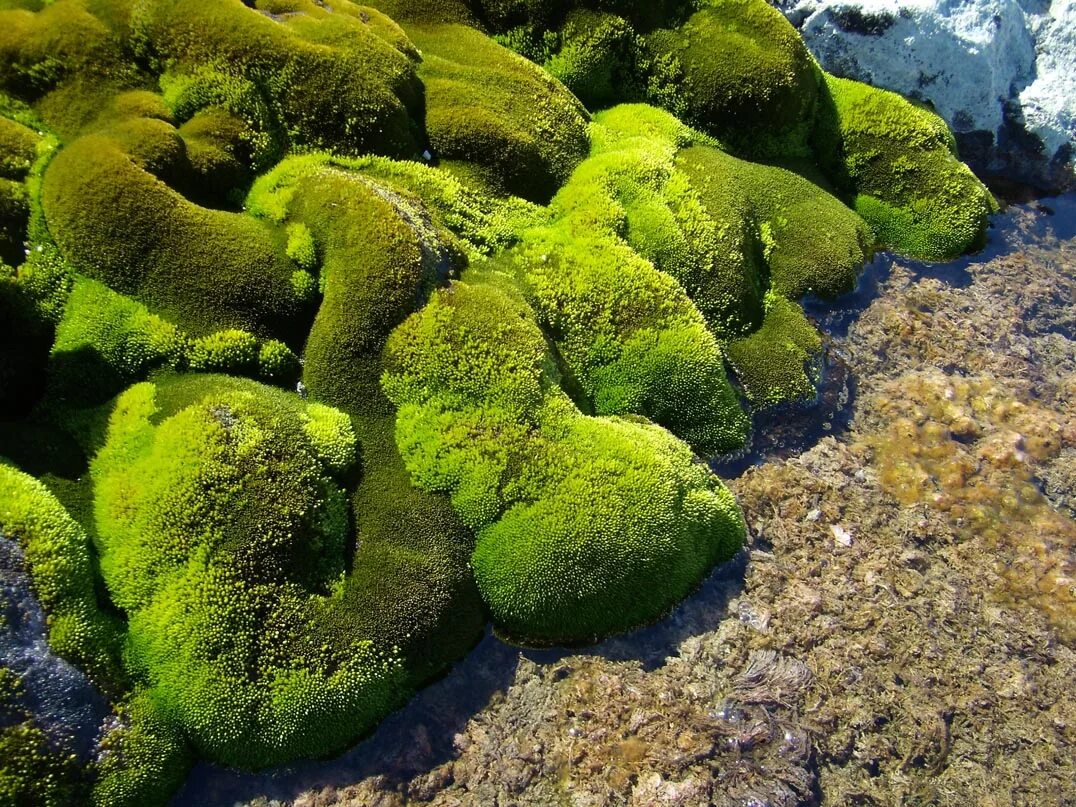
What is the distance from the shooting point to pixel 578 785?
6449 mm

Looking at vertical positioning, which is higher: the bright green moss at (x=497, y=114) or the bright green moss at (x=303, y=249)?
the bright green moss at (x=497, y=114)

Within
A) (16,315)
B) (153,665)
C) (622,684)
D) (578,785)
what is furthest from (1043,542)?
(16,315)

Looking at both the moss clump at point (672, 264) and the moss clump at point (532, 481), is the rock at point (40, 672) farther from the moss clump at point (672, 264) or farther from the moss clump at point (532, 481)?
the moss clump at point (672, 264)

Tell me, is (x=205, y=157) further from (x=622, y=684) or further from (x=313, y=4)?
(x=622, y=684)

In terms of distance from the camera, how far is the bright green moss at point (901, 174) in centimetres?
1062

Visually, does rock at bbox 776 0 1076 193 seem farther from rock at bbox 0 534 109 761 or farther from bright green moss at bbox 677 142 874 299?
rock at bbox 0 534 109 761

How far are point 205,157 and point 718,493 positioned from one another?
628 cm

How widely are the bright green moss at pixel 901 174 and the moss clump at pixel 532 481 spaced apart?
5.92 metres

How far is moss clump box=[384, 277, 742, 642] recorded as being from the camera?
689 cm

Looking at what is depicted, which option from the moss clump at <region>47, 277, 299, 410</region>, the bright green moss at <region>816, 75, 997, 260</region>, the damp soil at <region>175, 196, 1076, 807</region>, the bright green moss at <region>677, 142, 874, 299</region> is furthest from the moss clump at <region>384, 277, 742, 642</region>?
the bright green moss at <region>816, 75, 997, 260</region>

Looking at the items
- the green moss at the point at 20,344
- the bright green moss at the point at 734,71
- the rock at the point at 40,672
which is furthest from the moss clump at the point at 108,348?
the bright green moss at the point at 734,71

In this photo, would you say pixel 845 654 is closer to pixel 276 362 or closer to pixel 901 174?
pixel 276 362

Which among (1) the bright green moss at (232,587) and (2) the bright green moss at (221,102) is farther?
(2) the bright green moss at (221,102)

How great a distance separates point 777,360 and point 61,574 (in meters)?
7.53
